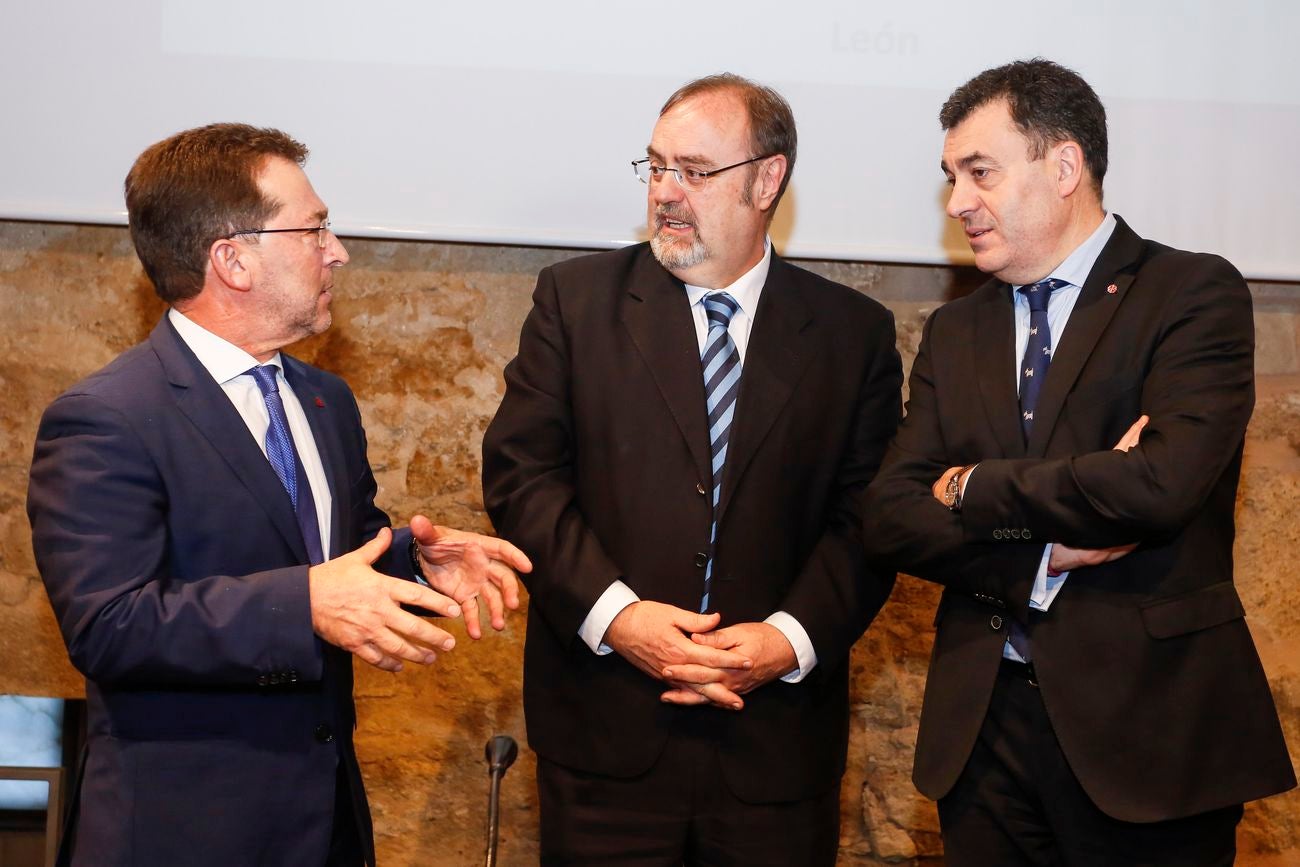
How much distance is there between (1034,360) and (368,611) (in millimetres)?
1274

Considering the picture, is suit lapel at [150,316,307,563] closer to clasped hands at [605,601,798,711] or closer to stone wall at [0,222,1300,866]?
clasped hands at [605,601,798,711]

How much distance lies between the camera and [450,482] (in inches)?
138

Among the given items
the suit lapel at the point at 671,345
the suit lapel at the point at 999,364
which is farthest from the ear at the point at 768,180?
the suit lapel at the point at 999,364

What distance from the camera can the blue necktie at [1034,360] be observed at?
2.29m

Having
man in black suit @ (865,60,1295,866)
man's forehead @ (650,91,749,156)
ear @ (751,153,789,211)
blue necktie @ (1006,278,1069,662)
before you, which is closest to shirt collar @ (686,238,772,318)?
ear @ (751,153,789,211)

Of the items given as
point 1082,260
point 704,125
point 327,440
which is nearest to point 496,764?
point 327,440

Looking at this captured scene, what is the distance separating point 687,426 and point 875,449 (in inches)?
16.4

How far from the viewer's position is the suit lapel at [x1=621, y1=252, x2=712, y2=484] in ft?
8.24

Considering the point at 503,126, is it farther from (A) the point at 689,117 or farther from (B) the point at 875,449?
(B) the point at 875,449

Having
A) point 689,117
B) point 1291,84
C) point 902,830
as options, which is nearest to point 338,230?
point 689,117

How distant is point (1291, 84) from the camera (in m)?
3.32

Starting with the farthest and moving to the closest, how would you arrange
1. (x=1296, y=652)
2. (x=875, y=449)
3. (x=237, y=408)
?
(x=1296, y=652) → (x=875, y=449) → (x=237, y=408)

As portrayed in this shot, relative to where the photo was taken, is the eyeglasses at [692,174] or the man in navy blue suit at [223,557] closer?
the man in navy blue suit at [223,557]

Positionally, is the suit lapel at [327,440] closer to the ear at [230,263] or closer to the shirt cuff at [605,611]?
the ear at [230,263]
